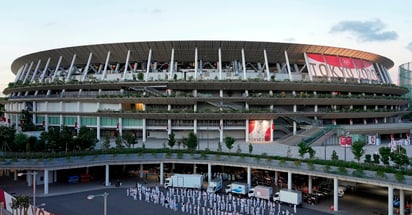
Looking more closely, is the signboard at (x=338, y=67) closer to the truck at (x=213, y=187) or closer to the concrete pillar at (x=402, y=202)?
the truck at (x=213, y=187)

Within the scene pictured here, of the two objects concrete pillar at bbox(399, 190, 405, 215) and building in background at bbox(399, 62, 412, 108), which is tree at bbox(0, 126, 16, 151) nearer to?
concrete pillar at bbox(399, 190, 405, 215)

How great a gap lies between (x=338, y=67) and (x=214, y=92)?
3003cm

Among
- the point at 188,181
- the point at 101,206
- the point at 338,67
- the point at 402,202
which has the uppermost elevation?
the point at 338,67

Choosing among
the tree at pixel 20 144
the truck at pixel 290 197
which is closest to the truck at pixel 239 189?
the truck at pixel 290 197

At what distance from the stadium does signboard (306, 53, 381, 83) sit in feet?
0.91

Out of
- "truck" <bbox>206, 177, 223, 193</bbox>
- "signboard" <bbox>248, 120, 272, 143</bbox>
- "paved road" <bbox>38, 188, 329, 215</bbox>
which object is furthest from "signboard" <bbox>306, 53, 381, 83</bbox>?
"paved road" <bbox>38, 188, 329, 215</bbox>

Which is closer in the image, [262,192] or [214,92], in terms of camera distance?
[262,192]

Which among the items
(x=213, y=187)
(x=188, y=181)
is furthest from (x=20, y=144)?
(x=213, y=187)

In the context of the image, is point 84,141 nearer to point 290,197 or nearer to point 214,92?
point 214,92

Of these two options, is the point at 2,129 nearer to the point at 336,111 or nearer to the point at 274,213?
the point at 274,213

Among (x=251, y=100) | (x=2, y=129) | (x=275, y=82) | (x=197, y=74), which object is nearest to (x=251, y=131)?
(x=251, y=100)

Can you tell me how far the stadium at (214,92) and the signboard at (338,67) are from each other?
28cm

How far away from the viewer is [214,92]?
7656 centimetres

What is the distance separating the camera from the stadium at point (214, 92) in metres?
71.9
